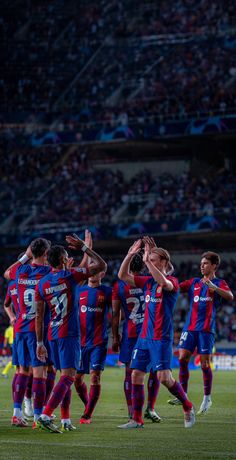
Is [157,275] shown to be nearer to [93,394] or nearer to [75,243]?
[75,243]

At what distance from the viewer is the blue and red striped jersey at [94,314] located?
16.3 meters

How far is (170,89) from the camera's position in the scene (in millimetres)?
54969

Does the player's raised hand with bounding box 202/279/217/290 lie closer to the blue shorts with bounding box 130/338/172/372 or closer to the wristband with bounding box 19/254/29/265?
the blue shorts with bounding box 130/338/172/372

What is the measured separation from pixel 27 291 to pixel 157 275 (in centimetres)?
206

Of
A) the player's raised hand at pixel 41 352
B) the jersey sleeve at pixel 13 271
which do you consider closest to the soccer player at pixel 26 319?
the jersey sleeve at pixel 13 271

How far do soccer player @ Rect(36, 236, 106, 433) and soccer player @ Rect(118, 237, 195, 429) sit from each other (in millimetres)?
860

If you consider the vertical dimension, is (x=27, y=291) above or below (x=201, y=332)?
above

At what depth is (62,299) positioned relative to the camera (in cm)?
1434

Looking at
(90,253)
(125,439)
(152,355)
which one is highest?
(90,253)

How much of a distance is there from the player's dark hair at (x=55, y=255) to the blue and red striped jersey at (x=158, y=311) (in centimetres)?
148

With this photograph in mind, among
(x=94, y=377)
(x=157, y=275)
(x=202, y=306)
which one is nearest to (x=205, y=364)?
(x=202, y=306)

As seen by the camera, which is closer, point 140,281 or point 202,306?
point 140,281

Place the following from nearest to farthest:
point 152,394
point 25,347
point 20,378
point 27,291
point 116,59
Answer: point 27,291 → point 25,347 → point 20,378 → point 152,394 → point 116,59

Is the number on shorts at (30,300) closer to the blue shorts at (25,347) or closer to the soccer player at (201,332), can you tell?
the blue shorts at (25,347)
